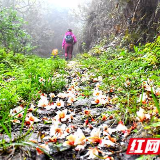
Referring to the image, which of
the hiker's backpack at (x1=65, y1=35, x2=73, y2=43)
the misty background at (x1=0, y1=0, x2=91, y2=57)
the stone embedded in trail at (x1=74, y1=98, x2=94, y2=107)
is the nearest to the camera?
the stone embedded in trail at (x1=74, y1=98, x2=94, y2=107)

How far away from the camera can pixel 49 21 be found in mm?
24328

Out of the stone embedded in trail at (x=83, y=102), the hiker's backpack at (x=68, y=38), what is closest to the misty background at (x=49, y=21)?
the hiker's backpack at (x=68, y=38)

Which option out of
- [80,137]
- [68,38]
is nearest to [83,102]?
[80,137]

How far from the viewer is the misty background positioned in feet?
66.0

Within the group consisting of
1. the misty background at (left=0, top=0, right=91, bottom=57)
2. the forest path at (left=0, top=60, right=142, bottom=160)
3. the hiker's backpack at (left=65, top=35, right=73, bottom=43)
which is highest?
the misty background at (left=0, top=0, right=91, bottom=57)

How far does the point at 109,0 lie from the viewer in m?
9.23

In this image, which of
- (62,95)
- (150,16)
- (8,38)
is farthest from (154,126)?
(8,38)

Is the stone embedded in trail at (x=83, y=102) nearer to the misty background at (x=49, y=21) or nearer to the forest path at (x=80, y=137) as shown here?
the forest path at (x=80, y=137)

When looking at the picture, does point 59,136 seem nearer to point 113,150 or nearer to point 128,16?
point 113,150

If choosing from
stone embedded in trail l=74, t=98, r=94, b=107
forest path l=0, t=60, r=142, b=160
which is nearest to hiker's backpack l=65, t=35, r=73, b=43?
stone embedded in trail l=74, t=98, r=94, b=107

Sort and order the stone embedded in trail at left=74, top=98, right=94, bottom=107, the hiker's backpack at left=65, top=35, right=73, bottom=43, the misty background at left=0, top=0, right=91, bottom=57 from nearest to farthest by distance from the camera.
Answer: the stone embedded in trail at left=74, top=98, right=94, bottom=107 < the hiker's backpack at left=65, top=35, right=73, bottom=43 < the misty background at left=0, top=0, right=91, bottom=57

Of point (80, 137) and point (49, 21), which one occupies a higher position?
point (49, 21)

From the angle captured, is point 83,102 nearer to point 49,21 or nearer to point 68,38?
point 68,38

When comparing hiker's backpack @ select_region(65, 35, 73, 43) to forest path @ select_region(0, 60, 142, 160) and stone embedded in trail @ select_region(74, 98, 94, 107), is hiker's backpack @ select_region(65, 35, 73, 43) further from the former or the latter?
forest path @ select_region(0, 60, 142, 160)
